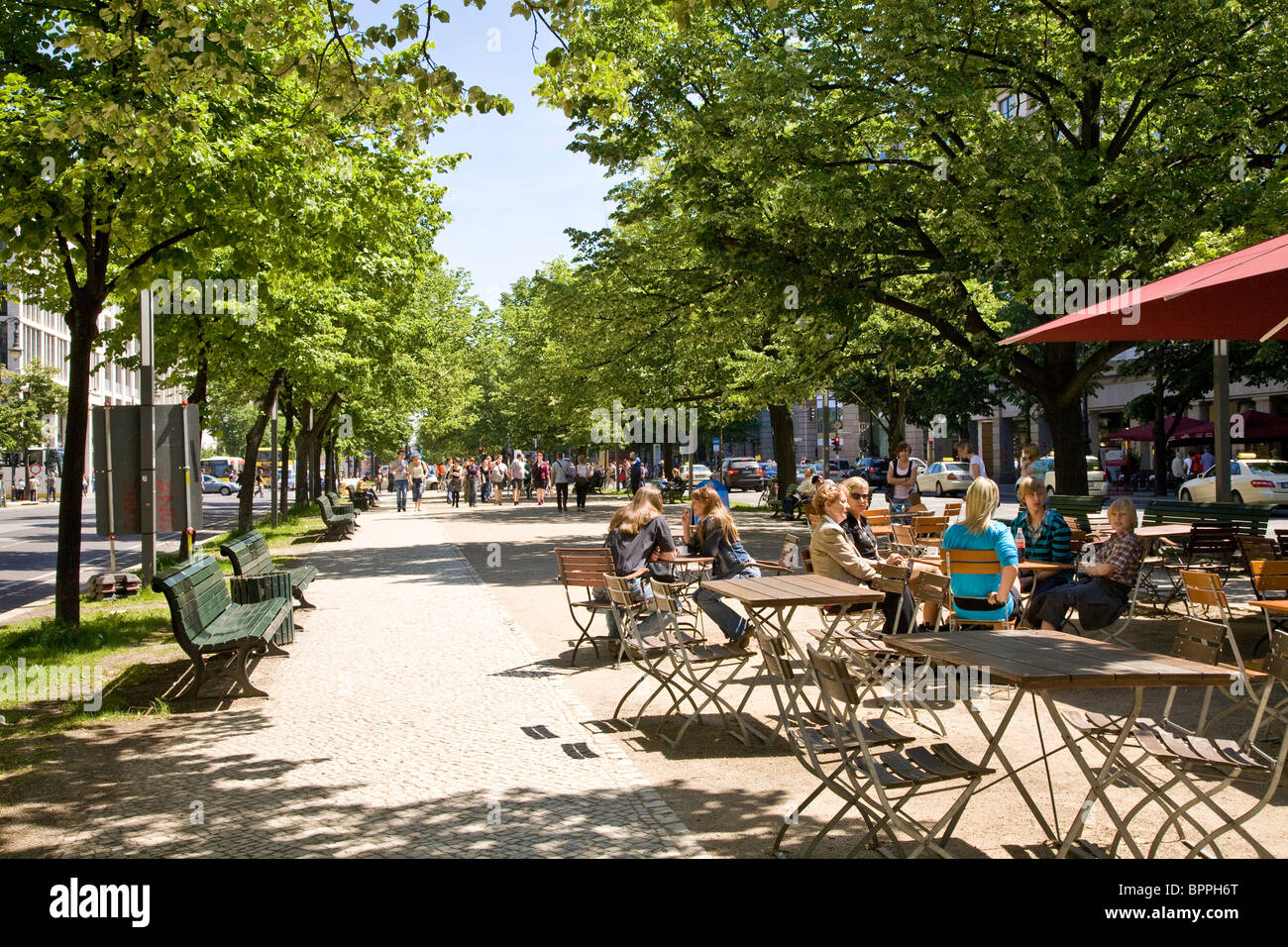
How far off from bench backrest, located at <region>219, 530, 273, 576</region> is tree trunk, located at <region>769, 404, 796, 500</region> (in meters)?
19.1

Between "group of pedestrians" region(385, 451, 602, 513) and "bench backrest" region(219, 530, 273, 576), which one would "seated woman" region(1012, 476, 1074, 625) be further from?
"group of pedestrians" region(385, 451, 602, 513)

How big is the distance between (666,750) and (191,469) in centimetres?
847

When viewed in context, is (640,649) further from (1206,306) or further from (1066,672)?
(1206,306)

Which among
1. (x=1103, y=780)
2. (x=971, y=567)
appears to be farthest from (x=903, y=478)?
(x=1103, y=780)

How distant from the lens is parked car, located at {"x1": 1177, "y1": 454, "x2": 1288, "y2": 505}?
3067 cm

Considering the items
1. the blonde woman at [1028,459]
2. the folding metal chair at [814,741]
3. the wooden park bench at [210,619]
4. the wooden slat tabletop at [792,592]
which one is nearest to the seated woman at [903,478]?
the blonde woman at [1028,459]

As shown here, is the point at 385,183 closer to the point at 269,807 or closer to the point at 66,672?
the point at 66,672

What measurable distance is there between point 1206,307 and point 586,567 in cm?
541

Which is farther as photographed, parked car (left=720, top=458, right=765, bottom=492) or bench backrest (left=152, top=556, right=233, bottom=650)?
parked car (left=720, top=458, right=765, bottom=492)

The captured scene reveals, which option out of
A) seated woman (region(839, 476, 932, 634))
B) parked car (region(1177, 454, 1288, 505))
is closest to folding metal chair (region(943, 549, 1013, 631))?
seated woman (region(839, 476, 932, 634))

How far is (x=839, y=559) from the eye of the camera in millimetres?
8719

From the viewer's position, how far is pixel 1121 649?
4.91 meters

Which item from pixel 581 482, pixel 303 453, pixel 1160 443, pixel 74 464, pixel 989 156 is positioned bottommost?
pixel 581 482

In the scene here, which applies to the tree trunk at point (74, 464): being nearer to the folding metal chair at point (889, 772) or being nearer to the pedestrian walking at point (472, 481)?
the folding metal chair at point (889, 772)
